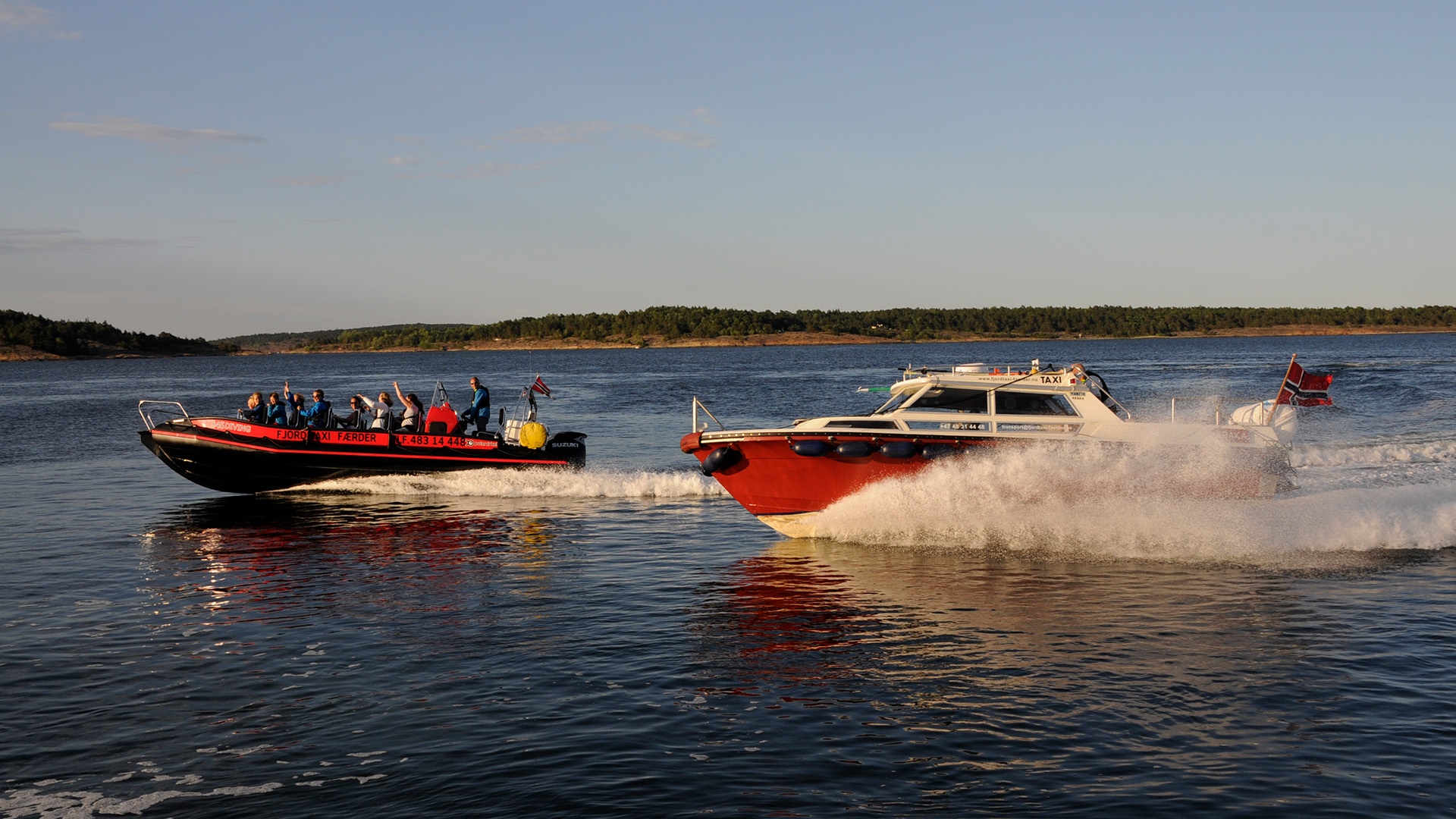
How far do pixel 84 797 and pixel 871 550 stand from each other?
9.62 m

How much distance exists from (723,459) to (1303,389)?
8.73 m

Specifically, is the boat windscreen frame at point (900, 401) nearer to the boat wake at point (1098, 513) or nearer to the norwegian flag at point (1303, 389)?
the boat wake at point (1098, 513)

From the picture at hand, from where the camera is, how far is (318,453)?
20203mm

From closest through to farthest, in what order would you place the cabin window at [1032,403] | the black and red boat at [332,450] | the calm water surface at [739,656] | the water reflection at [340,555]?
the calm water surface at [739,656] → the water reflection at [340,555] → the cabin window at [1032,403] → the black and red boat at [332,450]

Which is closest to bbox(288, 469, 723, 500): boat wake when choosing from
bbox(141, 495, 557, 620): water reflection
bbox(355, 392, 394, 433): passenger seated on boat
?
bbox(141, 495, 557, 620): water reflection

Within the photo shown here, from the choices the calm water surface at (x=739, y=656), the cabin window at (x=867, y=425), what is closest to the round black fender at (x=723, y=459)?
the calm water surface at (x=739, y=656)

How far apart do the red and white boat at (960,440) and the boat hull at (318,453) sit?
270 inches

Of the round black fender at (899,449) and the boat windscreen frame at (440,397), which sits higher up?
the boat windscreen frame at (440,397)

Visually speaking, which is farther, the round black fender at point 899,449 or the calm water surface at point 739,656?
the round black fender at point 899,449

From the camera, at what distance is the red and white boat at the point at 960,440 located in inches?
550

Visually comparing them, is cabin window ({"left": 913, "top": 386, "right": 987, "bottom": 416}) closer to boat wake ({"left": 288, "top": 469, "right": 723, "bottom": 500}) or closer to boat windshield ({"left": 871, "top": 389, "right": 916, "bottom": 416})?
boat windshield ({"left": 871, "top": 389, "right": 916, "bottom": 416})

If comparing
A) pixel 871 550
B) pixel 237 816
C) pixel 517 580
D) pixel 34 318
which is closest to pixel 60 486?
pixel 517 580

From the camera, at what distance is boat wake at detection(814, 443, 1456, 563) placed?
13.5 meters

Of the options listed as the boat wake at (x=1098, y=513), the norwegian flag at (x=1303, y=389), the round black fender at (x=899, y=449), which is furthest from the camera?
the norwegian flag at (x=1303, y=389)
